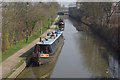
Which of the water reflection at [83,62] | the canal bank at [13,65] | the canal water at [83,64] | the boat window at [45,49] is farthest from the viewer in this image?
the boat window at [45,49]

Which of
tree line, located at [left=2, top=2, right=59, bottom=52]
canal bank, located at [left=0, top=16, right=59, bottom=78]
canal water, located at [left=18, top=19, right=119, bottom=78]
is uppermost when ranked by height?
tree line, located at [left=2, top=2, right=59, bottom=52]

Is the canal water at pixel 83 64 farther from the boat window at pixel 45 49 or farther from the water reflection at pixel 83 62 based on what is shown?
the boat window at pixel 45 49

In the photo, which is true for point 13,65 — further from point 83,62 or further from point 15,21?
point 15,21

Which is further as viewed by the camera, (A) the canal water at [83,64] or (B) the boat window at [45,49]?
(B) the boat window at [45,49]

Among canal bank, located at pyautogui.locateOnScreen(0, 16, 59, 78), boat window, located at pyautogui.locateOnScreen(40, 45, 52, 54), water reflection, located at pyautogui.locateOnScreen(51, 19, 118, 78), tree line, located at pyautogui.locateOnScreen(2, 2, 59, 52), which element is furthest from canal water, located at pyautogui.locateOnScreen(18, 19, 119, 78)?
tree line, located at pyautogui.locateOnScreen(2, 2, 59, 52)

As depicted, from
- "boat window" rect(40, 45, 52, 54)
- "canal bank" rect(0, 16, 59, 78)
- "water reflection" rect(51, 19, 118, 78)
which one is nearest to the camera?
"canal bank" rect(0, 16, 59, 78)

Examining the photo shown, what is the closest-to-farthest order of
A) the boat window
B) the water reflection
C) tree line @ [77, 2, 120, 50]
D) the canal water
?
the canal water → the water reflection → the boat window → tree line @ [77, 2, 120, 50]

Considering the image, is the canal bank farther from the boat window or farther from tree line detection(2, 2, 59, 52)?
tree line detection(2, 2, 59, 52)

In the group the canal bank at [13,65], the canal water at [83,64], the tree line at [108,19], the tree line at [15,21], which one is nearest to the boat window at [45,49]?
the canal water at [83,64]

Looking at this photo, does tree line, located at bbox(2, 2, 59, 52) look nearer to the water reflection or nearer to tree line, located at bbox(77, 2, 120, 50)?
the water reflection

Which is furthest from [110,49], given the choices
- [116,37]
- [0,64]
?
[0,64]

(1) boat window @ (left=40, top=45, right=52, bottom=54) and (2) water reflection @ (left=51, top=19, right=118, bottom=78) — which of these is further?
(1) boat window @ (left=40, top=45, right=52, bottom=54)

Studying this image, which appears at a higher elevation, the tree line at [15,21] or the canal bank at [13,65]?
the tree line at [15,21]

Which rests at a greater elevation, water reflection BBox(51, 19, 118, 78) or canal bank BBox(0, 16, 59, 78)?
canal bank BBox(0, 16, 59, 78)
